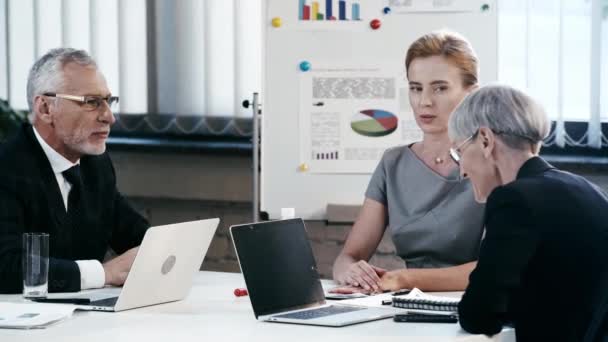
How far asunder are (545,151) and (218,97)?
4.60ft

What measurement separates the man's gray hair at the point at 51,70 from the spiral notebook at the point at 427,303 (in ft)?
4.05

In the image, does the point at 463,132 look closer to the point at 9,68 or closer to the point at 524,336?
the point at 524,336

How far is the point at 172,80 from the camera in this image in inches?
168

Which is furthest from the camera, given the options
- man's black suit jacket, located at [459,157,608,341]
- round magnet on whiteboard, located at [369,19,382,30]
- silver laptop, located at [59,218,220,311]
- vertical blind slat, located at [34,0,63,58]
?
vertical blind slat, located at [34,0,63,58]

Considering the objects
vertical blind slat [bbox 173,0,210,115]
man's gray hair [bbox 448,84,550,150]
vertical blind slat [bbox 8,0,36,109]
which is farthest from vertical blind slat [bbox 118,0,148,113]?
man's gray hair [bbox 448,84,550,150]

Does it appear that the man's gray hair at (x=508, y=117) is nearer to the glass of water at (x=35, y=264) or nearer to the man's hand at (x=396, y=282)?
the man's hand at (x=396, y=282)

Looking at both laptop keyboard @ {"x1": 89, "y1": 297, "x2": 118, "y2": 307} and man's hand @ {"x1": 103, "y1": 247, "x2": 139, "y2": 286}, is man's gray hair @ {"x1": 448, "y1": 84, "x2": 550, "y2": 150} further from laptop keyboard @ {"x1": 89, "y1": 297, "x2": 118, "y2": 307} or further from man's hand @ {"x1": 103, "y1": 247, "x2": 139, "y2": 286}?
man's hand @ {"x1": 103, "y1": 247, "x2": 139, "y2": 286}

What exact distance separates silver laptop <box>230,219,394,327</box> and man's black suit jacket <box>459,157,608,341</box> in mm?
296

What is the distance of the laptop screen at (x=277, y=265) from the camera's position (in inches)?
83.8

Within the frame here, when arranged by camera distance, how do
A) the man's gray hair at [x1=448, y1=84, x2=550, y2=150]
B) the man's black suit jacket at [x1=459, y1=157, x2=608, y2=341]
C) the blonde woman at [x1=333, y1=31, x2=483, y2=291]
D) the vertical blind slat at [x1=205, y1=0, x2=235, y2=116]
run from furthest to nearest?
the vertical blind slat at [x1=205, y1=0, x2=235, y2=116]
the blonde woman at [x1=333, y1=31, x2=483, y2=291]
the man's gray hair at [x1=448, y1=84, x2=550, y2=150]
the man's black suit jacket at [x1=459, y1=157, x2=608, y2=341]

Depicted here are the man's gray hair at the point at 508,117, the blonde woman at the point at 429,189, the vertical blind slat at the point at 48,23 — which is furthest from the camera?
the vertical blind slat at the point at 48,23

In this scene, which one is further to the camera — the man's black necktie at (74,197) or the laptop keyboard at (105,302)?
the man's black necktie at (74,197)

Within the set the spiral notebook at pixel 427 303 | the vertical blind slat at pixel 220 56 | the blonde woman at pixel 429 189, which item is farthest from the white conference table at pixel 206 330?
the vertical blind slat at pixel 220 56

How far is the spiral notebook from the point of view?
2193 millimetres
